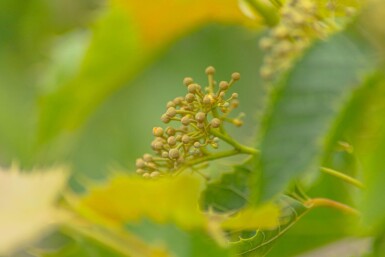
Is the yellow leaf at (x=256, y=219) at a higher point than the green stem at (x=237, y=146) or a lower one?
lower

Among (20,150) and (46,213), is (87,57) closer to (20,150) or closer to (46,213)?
(46,213)

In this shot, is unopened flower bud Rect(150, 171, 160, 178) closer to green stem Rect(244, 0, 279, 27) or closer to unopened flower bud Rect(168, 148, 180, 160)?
unopened flower bud Rect(168, 148, 180, 160)

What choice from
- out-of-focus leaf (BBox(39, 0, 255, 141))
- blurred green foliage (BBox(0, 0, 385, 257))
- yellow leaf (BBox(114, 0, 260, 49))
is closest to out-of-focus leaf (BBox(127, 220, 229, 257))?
blurred green foliage (BBox(0, 0, 385, 257))

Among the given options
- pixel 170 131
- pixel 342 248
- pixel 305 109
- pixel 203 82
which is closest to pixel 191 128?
pixel 170 131

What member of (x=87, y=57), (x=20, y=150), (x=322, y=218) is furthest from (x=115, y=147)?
(x=322, y=218)

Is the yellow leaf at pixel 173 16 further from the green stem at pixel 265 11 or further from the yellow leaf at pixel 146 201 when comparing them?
the yellow leaf at pixel 146 201

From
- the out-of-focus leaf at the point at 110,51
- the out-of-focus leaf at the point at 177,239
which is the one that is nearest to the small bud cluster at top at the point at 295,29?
the out-of-focus leaf at the point at 177,239
